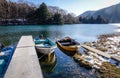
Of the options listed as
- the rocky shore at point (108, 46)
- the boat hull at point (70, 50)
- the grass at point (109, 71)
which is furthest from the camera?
the rocky shore at point (108, 46)

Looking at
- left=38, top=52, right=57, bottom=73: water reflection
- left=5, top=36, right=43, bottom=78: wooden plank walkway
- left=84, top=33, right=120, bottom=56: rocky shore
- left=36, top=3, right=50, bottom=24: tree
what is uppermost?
left=36, top=3, right=50, bottom=24: tree

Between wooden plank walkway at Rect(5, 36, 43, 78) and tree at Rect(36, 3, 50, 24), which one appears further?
tree at Rect(36, 3, 50, 24)

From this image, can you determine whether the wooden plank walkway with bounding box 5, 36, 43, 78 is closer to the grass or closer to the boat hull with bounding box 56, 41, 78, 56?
the grass

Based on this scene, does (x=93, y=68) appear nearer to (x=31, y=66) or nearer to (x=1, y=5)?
(x=31, y=66)

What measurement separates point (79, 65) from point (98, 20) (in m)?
148

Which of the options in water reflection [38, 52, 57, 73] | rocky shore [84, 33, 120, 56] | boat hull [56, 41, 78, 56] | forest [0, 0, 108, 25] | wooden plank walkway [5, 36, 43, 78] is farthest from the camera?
forest [0, 0, 108, 25]

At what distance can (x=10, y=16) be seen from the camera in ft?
331

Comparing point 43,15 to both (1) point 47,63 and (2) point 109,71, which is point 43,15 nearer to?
(1) point 47,63

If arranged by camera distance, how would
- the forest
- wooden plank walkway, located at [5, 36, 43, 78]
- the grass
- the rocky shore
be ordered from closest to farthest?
wooden plank walkway, located at [5, 36, 43, 78] < the grass < the rocky shore < the forest

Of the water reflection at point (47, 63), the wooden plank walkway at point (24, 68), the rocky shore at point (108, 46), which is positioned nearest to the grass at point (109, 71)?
the water reflection at point (47, 63)

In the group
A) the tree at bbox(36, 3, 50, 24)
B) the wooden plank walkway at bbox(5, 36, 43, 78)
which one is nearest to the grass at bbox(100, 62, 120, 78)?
the wooden plank walkway at bbox(5, 36, 43, 78)

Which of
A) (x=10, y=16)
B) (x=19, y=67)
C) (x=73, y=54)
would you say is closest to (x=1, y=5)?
(x=10, y=16)

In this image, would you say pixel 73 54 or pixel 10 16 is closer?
pixel 73 54

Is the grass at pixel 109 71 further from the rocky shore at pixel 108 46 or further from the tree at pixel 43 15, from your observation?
the tree at pixel 43 15
